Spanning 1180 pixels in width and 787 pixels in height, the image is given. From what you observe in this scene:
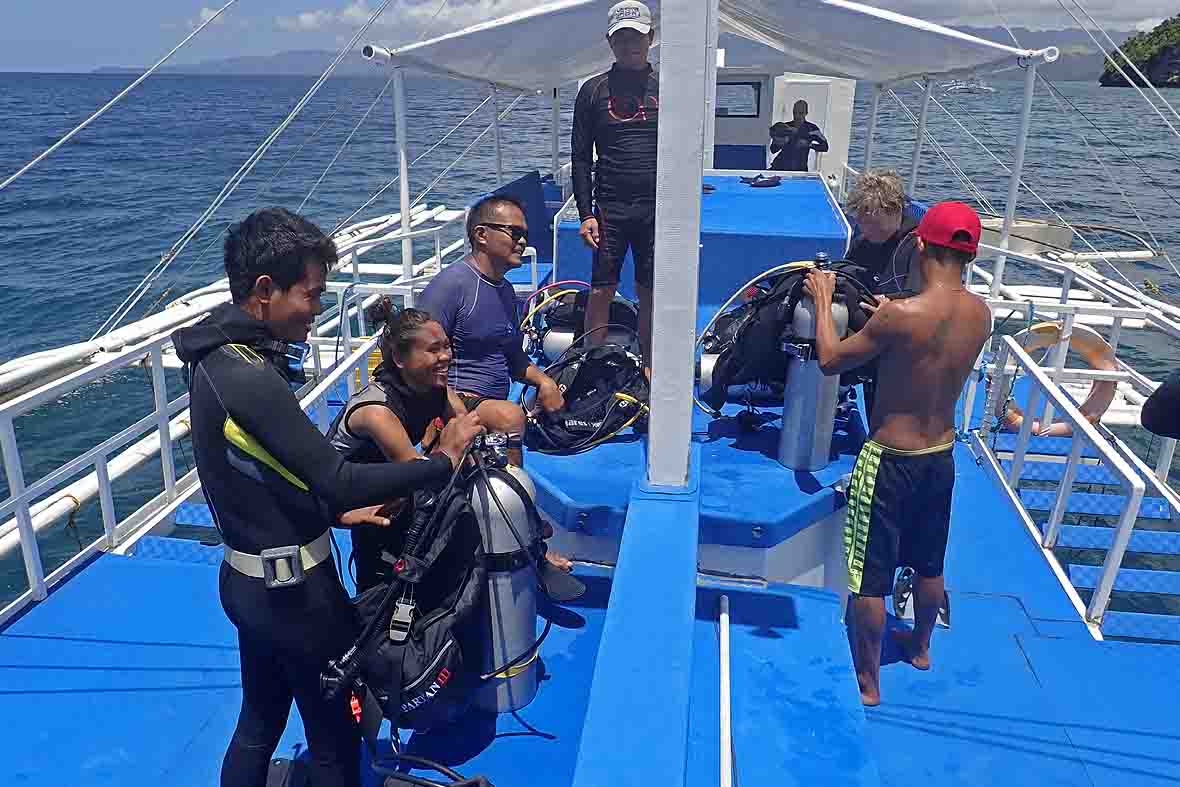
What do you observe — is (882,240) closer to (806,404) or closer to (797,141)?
(806,404)

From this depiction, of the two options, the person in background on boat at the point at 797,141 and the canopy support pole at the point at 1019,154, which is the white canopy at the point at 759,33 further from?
the person in background on boat at the point at 797,141

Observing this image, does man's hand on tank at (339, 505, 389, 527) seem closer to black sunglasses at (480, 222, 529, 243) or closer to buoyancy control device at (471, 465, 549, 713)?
buoyancy control device at (471, 465, 549, 713)

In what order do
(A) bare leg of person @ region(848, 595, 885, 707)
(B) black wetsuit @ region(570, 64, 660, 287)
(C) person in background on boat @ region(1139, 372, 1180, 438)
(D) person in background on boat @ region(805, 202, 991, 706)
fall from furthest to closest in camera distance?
(B) black wetsuit @ region(570, 64, 660, 287) → (A) bare leg of person @ region(848, 595, 885, 707) → (D) person in background on boat @ region(805, 202, 991, 706) → (C) person in background on boat @ region(1139, 372, 1180, 438)

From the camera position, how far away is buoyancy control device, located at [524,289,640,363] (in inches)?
207

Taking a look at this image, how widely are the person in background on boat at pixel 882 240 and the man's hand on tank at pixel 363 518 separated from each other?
2448 mm

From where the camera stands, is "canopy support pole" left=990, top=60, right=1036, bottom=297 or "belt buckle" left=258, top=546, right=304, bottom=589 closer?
"belt buckle" left=258, top=546, right=304, bottom=589

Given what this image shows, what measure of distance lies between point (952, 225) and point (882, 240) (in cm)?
156

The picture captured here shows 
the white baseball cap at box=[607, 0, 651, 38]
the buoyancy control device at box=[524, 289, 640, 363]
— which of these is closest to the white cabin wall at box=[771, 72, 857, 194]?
the buoyancy control device at box=[524, 289, 640, 363]

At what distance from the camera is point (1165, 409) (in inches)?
71.7

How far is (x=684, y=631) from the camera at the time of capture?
2.09 m

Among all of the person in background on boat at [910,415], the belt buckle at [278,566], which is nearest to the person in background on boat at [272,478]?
the belt buckle at [278,566]

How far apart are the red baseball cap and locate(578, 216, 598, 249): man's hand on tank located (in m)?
2.02


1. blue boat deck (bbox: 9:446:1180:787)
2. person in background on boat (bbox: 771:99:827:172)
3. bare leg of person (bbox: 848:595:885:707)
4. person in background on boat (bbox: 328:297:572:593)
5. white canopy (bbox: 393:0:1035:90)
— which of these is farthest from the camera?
person in background on boat (bbox: 771:99:827:172)

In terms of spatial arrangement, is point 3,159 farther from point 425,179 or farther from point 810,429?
point 810,429
